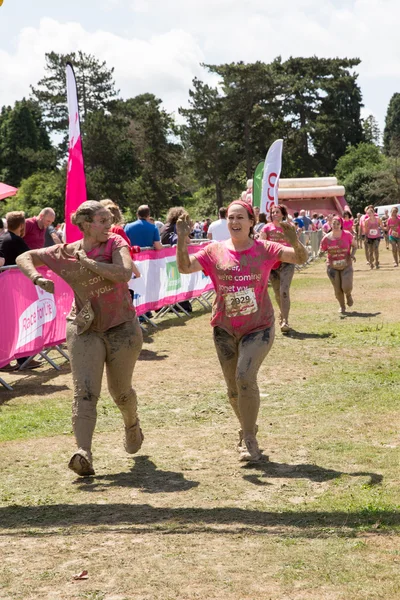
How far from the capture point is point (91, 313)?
6348 millimetres

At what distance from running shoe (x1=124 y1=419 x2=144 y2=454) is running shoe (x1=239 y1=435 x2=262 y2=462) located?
2.50ft

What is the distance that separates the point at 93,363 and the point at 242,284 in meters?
1.16

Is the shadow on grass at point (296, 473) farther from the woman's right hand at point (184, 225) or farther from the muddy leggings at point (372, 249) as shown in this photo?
the muddy leggings at point (372, 249)

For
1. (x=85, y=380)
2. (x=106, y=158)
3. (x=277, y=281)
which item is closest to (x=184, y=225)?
(x=85, y=380)

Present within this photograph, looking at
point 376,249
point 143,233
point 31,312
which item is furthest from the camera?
point 376,249

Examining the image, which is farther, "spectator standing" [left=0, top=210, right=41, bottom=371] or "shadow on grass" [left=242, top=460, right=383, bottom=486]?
"spectator standing" [left=0, top=210, right=41, bottom=371]

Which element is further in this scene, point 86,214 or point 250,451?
point 250,451

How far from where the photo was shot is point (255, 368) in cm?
662

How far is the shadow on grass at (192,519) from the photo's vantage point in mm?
5102

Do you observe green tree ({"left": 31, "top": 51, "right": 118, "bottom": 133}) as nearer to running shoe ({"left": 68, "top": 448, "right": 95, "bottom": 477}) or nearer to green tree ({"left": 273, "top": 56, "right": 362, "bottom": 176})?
green tree ({"left": 273, "top": 56, "right": 362, "bottom": 176})

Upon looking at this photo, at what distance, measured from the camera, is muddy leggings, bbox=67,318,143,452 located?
6.41 metres

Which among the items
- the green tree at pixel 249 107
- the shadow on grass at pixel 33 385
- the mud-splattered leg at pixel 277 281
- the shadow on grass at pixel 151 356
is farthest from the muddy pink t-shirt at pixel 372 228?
the green tree at pixel 249 107

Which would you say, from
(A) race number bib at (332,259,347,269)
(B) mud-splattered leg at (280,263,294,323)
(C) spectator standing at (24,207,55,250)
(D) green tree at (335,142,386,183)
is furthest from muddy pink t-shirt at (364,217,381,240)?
(D) green tree at (335,142,386,183)

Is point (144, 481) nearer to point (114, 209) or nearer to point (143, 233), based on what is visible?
point (114, 209)
